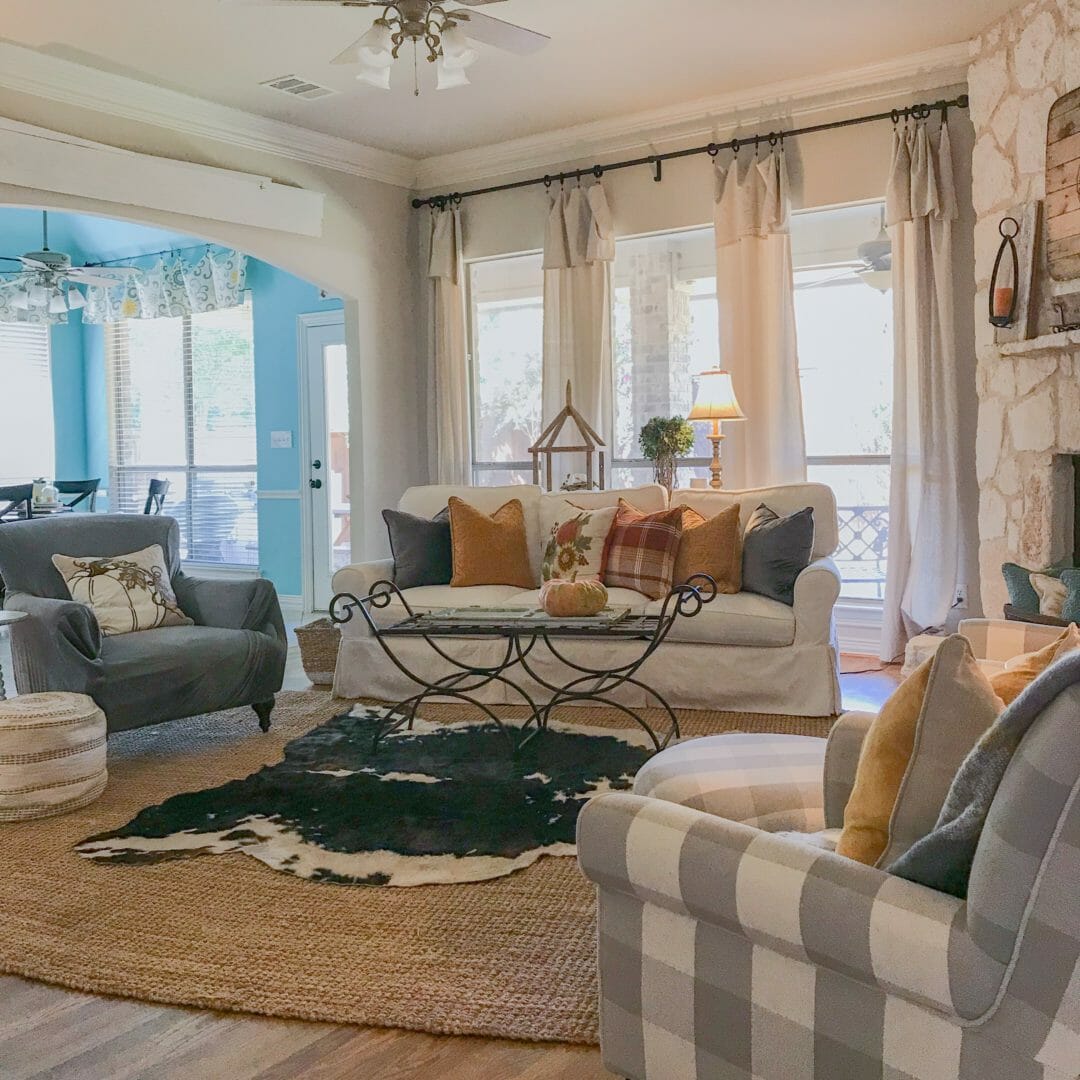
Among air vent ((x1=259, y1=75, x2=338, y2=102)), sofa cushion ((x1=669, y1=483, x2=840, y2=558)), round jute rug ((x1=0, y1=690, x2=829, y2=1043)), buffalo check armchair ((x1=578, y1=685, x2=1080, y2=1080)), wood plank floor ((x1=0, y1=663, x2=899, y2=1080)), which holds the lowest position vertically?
wood plank floor ((x1=0, y1=663, x2=899, y2=1080))

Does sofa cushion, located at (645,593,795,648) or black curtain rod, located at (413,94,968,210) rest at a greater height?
black curtain rod, located at (413,94,968,210)

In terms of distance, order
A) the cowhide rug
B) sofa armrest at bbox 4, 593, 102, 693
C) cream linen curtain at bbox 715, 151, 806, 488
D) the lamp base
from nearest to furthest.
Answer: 1. the cowhide rug
2. sofa armrest at bbox 4, 593, 102, 693
3. the lamp base
4. cream linen curtain at bbox 715, 151, 806, 488

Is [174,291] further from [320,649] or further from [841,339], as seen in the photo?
[841,339]

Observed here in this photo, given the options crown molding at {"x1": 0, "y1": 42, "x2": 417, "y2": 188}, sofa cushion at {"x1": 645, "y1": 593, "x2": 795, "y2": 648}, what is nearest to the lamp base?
sofa cushion at {"x1": 645, "y1": 593, "x2": 795, "y2": 648}

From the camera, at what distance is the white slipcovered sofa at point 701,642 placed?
13.8 feet

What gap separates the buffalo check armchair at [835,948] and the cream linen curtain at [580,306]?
4.77m

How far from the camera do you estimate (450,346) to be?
670 centimetres

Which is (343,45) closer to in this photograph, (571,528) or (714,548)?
(571,528)

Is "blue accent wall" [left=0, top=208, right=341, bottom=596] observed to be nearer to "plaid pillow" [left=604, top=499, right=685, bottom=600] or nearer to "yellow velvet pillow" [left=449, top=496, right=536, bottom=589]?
"yellow velvet pillow" [left=449, top=496, right=536, bottom=589]

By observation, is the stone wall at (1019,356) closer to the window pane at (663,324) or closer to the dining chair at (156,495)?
the window pane at (663,324)

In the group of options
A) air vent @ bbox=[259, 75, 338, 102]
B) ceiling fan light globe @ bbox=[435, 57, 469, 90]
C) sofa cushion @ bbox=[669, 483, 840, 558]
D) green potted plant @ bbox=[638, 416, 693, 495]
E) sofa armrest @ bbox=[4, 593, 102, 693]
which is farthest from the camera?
green potted plant @ bbox=[638, 416, 693, 495]

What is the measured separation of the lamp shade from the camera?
528 centimetres

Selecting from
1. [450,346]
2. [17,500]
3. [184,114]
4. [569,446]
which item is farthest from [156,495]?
[569,446]

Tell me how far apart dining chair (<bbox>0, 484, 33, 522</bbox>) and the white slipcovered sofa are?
3.41 meters
